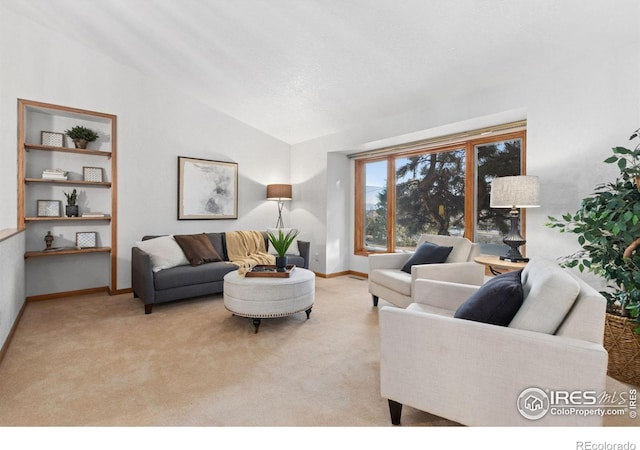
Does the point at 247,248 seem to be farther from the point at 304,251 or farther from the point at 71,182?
the point at 71,182

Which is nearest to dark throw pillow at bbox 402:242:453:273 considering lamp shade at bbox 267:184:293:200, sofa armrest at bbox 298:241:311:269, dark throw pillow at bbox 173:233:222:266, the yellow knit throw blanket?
sofa armrest at bbox 298:241:311:269

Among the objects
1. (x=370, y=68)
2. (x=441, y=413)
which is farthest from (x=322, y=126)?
(x=441, y=413)

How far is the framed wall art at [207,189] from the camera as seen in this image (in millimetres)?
4684

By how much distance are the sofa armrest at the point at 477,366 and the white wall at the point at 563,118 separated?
1969 millimetres

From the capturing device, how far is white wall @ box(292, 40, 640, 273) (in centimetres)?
252

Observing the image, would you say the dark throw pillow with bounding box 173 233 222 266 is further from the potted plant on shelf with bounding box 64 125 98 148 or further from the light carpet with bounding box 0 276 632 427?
the potted plant on shelf with bounding box 64 125 98 148

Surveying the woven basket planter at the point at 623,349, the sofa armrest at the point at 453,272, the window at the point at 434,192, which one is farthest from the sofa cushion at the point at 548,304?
the window at the point at 434,192

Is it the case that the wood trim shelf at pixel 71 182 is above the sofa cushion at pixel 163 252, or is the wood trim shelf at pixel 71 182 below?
above

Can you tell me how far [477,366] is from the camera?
4.51 ft

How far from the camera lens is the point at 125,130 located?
421cm

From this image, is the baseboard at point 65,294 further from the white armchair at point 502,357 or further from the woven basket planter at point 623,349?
Result: the woven basket planter at point 623,349

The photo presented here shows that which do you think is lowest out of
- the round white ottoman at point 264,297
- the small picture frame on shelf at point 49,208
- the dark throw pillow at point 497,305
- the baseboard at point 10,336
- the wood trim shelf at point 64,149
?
the baseboard at point 10,336

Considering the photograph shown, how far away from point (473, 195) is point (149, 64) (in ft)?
14.2
